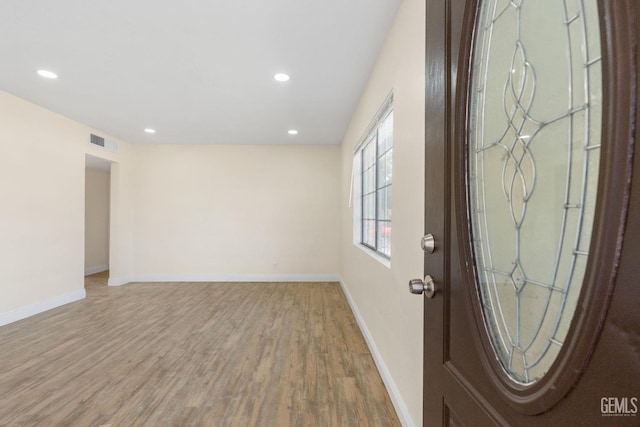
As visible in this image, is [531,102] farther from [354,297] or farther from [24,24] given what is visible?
[354,297]

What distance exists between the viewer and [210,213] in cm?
589

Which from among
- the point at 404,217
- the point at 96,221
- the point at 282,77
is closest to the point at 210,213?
the point at 96,221

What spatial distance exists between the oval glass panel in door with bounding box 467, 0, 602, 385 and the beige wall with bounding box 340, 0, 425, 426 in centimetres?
86

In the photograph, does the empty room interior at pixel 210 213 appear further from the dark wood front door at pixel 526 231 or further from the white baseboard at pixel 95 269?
the white baseboard at pixel 95 269

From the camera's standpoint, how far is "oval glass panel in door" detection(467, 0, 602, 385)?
0.43 metres

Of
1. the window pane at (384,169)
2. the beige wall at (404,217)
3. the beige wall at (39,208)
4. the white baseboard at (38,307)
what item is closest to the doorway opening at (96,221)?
the white baseboard at (38,307)

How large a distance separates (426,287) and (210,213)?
5.59m

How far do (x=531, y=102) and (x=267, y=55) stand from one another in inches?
96.7

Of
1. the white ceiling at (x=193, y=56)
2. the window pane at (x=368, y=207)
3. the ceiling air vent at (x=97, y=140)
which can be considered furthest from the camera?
the ceiling air vent at (x=97, y=140)

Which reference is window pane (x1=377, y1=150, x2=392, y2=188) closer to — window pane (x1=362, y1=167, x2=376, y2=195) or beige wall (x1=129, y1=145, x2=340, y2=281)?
window pane (x1=362, y1=167, x2=376, y2=195)

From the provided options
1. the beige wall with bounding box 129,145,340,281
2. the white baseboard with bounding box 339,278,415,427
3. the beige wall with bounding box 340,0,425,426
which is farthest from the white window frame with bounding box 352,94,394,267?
the beige wall with bounding box 129,145,340,281

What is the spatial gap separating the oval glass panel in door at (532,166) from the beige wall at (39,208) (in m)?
4.81

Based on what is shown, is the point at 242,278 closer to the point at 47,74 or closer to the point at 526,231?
the point at 47,74

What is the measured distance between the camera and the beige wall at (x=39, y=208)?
3.48 meters
